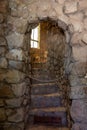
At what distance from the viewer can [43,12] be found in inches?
95.9

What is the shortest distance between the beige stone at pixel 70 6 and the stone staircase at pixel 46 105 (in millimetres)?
1787

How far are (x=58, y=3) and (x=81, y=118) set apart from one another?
1.50 meters

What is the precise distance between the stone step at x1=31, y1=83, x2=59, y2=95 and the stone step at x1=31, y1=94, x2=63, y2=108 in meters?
0.20

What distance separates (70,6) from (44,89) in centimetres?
206

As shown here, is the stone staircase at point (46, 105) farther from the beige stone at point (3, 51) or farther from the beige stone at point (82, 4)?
the beige stone at point (82, 4)

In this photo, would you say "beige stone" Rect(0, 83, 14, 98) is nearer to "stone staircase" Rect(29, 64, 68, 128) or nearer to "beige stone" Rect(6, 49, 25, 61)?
"beige stone" Rect(6, 49, 25, 61)

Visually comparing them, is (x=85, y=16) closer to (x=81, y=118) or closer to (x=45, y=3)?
(x=45, y=3)

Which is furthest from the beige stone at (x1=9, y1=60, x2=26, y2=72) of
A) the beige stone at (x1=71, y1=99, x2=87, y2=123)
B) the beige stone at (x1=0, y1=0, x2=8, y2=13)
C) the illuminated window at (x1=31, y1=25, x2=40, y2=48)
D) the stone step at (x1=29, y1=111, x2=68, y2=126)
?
the illuminated window at (x1=31, y1=25, x2=40, y2=48)

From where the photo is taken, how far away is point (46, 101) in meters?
3.62

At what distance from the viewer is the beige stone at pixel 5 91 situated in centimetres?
246

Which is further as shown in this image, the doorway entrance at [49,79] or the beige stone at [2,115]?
the doorway entrance at [49,79]

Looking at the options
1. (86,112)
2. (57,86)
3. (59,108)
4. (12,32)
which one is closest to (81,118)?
(86,112)

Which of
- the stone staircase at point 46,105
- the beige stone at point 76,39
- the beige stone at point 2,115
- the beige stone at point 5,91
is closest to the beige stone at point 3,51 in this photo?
the beige stone at point 5,91

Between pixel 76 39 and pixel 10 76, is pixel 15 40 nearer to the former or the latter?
pixel 10 76
